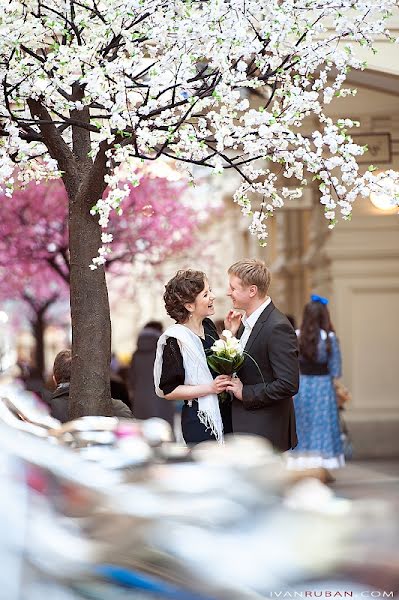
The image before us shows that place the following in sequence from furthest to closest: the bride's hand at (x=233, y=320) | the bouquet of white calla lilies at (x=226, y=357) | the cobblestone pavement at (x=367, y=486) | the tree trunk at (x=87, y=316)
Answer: the tree trunk at (x=87, y=316), the bride's hand at (x=233, y=320), the bouquet of white calla lilies at (x=226, y=357), the cobblestone pavement at (x=367, y=486)

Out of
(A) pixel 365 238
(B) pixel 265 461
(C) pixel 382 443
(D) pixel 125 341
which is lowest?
(B) pixel 265 461

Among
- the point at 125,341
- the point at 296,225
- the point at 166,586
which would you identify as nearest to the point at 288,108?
the point at 166,586

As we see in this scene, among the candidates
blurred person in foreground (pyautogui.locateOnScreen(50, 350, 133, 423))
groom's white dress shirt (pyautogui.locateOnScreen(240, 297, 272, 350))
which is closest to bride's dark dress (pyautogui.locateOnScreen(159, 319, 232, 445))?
groom's white dress shirt (pyautogui.locateOnScreen(240, 297, 272, 350))

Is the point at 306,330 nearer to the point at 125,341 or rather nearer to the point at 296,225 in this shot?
the point at 296,225

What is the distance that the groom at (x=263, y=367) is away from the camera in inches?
263

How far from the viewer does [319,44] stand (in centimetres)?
771

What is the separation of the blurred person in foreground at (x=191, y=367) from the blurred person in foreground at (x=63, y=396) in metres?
1.15

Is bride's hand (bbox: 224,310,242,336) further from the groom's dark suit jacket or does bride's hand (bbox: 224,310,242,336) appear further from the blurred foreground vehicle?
the blurred foreground vehicle

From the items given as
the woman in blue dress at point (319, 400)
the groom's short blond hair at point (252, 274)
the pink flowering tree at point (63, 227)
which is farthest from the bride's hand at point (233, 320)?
the pink flowering tree at point (63, 227)

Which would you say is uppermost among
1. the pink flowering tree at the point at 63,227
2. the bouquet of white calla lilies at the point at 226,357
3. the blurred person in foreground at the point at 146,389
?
the pink flowering tree at the point at 63,227

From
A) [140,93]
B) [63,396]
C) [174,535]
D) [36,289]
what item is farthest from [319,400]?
[36,289]

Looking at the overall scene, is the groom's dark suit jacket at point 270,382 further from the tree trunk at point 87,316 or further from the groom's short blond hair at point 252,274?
the tree trunk at point 87,316

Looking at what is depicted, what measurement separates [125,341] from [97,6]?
48.8m

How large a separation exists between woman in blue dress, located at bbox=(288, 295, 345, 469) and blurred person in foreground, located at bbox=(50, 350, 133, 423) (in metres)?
4.00
